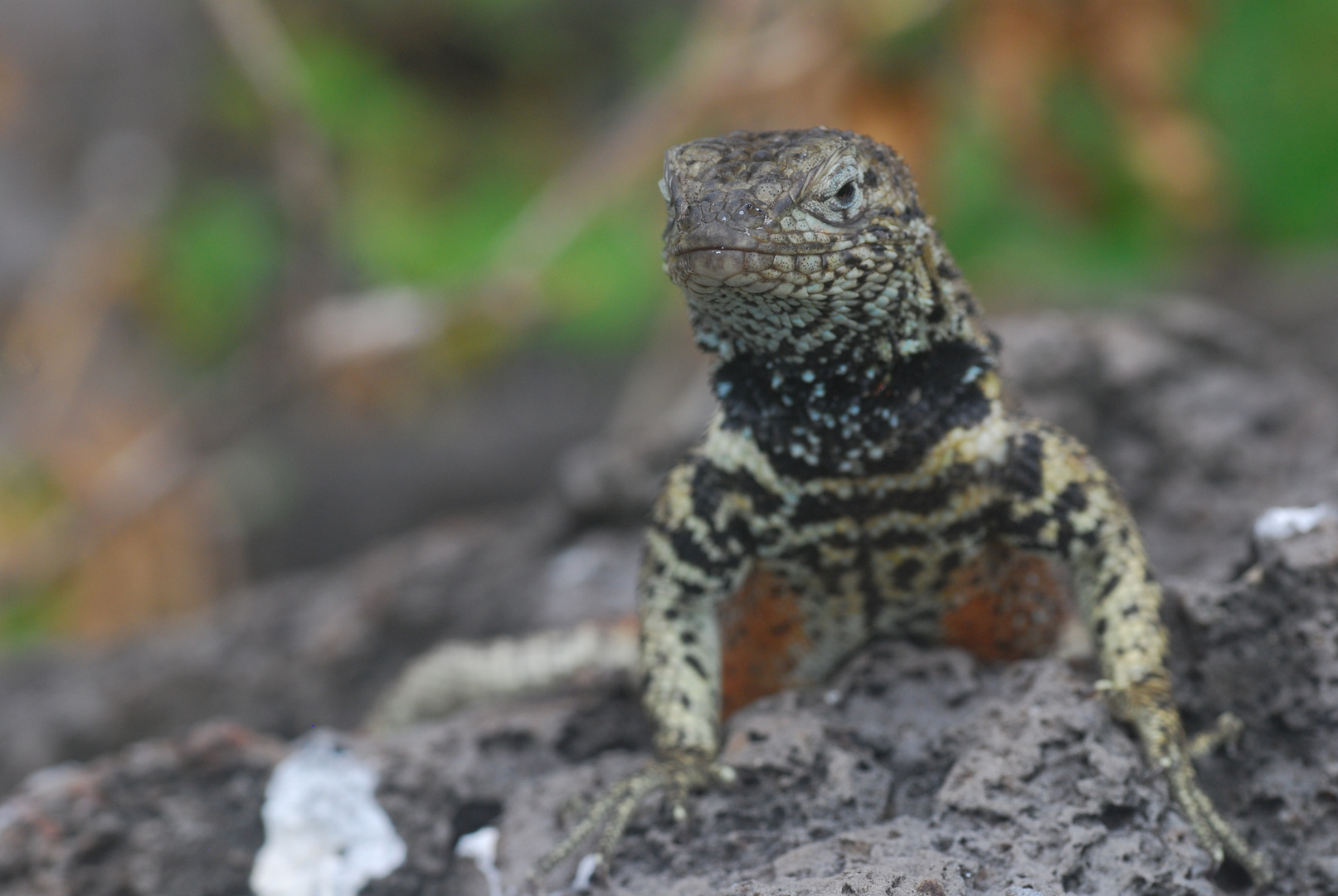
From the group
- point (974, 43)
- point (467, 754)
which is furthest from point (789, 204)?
point (974, 43)

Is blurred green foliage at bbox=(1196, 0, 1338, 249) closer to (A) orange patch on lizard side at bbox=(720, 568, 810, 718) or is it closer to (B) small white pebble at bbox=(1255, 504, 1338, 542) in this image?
(B) small white pebble at bbox=(1255, 504, 1338, 542)

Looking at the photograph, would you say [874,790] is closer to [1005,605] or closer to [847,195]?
[1005,605]

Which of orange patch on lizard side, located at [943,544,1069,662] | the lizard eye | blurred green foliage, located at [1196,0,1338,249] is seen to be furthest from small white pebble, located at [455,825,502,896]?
blurred green foliage, located at [1196,0,1338,249]

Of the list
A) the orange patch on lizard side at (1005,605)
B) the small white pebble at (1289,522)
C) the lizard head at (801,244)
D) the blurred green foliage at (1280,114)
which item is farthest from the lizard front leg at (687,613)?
the blurred green foliage at (1280,114)

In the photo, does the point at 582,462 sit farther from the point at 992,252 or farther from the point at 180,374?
the point at 180,374

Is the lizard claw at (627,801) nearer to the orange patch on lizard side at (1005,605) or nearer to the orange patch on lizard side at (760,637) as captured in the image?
the orange patch on lizard side at (760,637)
